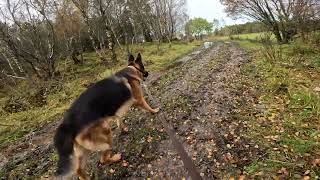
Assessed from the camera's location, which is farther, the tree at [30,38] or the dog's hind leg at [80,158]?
the tree at [30,38]

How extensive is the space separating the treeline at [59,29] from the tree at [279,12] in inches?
514

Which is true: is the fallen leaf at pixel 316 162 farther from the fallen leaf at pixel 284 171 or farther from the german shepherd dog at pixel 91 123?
the german shepherd dog at pixel 91 123

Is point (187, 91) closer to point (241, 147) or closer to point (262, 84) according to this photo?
point (262, 84)

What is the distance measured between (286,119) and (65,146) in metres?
5.22

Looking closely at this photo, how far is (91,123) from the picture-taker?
5301 mm

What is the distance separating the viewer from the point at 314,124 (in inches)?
273

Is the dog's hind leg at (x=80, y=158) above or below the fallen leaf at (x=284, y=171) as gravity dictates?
above

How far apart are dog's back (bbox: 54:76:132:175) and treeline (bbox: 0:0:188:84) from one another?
13063mm

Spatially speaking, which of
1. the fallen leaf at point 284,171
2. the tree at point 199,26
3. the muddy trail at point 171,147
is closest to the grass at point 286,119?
the fallen leaf at point 284,171

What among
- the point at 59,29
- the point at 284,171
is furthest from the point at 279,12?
the point at 284,171

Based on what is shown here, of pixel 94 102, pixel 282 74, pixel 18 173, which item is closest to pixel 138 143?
pixel 94 102

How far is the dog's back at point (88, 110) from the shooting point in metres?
4.88

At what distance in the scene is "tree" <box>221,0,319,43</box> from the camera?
70.7ft

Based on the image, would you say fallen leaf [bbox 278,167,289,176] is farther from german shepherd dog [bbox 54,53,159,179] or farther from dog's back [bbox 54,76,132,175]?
dog's back [bbox 54,76,132,175]
